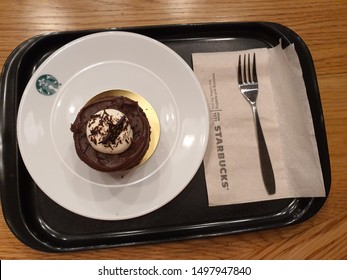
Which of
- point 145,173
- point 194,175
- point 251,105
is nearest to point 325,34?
point 251,105

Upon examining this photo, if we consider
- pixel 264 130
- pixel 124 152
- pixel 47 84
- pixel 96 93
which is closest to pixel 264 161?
pixel 264 130

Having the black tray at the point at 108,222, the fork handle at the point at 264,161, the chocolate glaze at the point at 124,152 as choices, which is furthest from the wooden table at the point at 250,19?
the chocolate glaze at the point at 124,152

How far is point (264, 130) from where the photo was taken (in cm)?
113

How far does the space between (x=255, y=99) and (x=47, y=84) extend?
64 cm

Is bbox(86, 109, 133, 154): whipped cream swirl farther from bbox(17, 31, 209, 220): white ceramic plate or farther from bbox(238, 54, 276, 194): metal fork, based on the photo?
bbox(238, 54, 276, 194): metal fork

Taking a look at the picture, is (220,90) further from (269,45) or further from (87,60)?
(87,60)

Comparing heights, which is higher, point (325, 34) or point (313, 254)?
point (325, 34)

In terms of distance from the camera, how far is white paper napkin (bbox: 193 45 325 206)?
1097mm

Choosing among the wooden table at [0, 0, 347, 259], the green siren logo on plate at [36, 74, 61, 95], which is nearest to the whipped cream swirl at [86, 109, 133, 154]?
the green siren logo on plate at [36, 74, 61, 95]

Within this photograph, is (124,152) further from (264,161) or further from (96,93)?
(264,161)

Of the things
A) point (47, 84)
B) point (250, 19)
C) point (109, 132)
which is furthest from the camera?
point (250, 19)

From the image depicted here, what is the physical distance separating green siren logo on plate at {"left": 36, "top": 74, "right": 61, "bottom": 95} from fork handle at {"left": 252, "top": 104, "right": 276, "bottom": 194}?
2.01 ft

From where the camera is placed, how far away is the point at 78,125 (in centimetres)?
101

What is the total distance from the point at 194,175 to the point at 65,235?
424 millimetres
